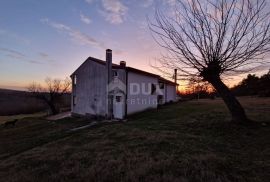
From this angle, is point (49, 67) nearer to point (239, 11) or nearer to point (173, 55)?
point (173, 55)

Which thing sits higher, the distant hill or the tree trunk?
the tree trunk

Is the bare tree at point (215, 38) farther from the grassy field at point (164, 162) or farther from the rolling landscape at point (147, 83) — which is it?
the grassy field at point (164, 162)

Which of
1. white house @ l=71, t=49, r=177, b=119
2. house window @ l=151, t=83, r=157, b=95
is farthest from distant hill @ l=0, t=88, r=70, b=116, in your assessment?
house window @ l=151, t=83, r=157, b=95

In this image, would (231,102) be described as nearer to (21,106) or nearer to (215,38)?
(215,38)

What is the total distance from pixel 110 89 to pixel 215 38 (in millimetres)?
9965

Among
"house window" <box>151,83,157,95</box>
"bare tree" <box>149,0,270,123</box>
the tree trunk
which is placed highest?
"bare tree" <box>149,0,270,123</box>

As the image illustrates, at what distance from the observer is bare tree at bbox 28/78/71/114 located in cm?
2939

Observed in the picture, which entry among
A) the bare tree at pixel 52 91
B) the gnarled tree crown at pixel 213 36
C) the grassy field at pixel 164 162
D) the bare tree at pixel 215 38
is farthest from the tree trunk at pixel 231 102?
the bare tree at pixel 52 91

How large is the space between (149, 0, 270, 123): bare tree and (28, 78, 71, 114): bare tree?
24.3m

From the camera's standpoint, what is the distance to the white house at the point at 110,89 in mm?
16438

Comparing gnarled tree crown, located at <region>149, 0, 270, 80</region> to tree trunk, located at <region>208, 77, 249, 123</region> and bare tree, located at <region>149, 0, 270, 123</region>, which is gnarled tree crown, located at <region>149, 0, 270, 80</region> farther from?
tree trunk, located at <region>208, 77, 249, 123</region>

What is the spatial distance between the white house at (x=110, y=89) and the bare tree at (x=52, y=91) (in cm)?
992

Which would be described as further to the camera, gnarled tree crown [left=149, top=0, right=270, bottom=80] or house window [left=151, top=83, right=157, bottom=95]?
house window [left=151, top=83, right=157, bottom=95]

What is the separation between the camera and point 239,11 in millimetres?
8047
